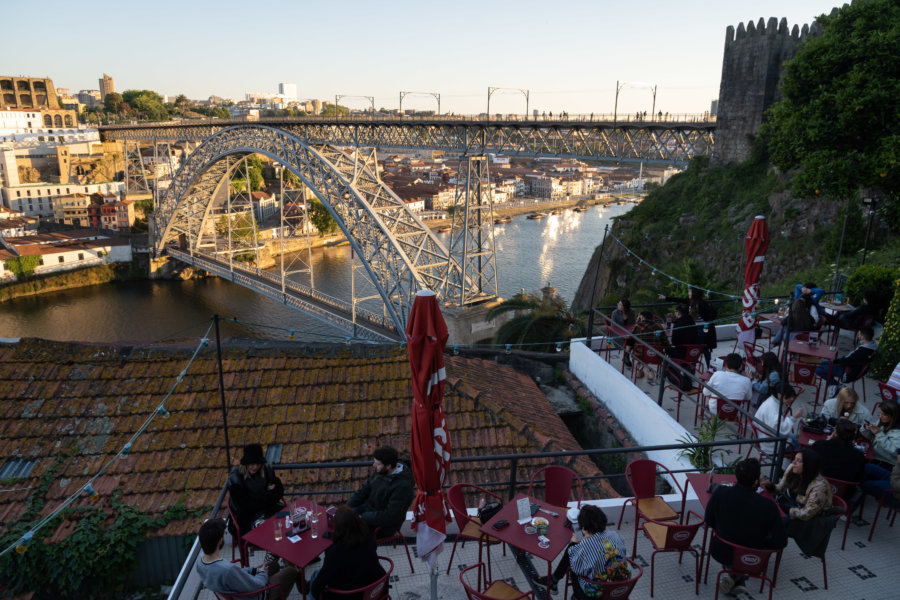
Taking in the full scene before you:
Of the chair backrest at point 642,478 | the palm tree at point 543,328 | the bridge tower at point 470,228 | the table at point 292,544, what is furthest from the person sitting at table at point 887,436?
the bridge tower at point 470,228

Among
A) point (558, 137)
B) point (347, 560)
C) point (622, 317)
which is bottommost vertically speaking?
point (347, 560)

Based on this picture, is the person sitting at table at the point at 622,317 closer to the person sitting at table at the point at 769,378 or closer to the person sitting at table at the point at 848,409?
the person sitting at table at the point at 769,378

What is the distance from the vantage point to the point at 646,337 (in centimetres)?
646

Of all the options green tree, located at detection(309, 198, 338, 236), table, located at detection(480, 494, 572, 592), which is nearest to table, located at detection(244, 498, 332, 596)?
table, located at detection(480, 494, 572, 592)

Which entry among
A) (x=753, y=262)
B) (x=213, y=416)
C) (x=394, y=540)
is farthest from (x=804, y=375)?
(x=213, y=416)

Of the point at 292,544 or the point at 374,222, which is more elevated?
the point at 292,544

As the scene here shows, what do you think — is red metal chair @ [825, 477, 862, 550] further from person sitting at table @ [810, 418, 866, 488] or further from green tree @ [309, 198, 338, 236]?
green tree @ [309, 198, 338, 236]

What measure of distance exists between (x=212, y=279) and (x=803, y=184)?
1374 inches

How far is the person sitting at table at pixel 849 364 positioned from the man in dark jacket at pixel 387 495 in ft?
13.3

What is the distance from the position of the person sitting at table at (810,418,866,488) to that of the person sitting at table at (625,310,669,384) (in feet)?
7.93

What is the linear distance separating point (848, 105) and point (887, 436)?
26.2 ft

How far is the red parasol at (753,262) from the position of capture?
5516mm

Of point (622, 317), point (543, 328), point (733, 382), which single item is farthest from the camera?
point (543, 328)

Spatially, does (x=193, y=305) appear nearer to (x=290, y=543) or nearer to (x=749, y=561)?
(x=290, y=543)
